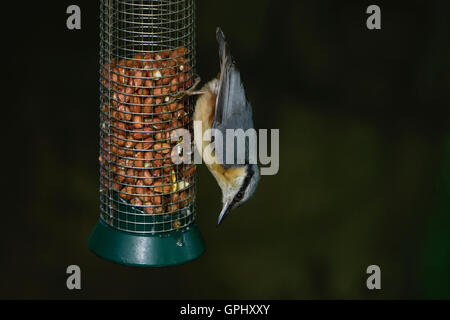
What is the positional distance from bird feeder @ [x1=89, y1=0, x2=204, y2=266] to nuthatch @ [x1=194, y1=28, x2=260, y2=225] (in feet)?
0.30

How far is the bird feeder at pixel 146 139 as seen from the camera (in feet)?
12.9

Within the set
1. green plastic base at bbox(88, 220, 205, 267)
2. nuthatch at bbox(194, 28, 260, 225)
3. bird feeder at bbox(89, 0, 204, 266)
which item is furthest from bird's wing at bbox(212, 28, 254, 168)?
green plastic base at bbox(88, 220, 205, 267)

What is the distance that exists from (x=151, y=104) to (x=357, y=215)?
227cm

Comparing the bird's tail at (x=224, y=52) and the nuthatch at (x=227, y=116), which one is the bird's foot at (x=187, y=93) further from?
the bird's tail at (x=224, y=52)

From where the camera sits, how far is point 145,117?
13.0 feet

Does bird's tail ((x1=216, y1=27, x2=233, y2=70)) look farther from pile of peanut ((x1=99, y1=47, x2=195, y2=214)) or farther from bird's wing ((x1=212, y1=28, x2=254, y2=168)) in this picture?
pile of peanut ((x1=99, y1=47, x2=195, y2=214))

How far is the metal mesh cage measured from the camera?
3.95m

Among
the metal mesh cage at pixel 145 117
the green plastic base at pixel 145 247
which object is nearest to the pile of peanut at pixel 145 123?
the metal mesh cage at pixel 145 117

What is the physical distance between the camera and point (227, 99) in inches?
157

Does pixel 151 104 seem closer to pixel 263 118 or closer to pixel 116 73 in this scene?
pixel 116 73

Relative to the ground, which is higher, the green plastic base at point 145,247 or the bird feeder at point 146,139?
the bird feeder at point 146,139

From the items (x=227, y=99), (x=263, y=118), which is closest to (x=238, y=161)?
(x=227, y=99)

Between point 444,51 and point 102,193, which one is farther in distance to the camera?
point 444,51

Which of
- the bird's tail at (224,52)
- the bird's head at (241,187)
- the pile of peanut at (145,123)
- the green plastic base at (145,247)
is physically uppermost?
the bird's tail at (224,52)
